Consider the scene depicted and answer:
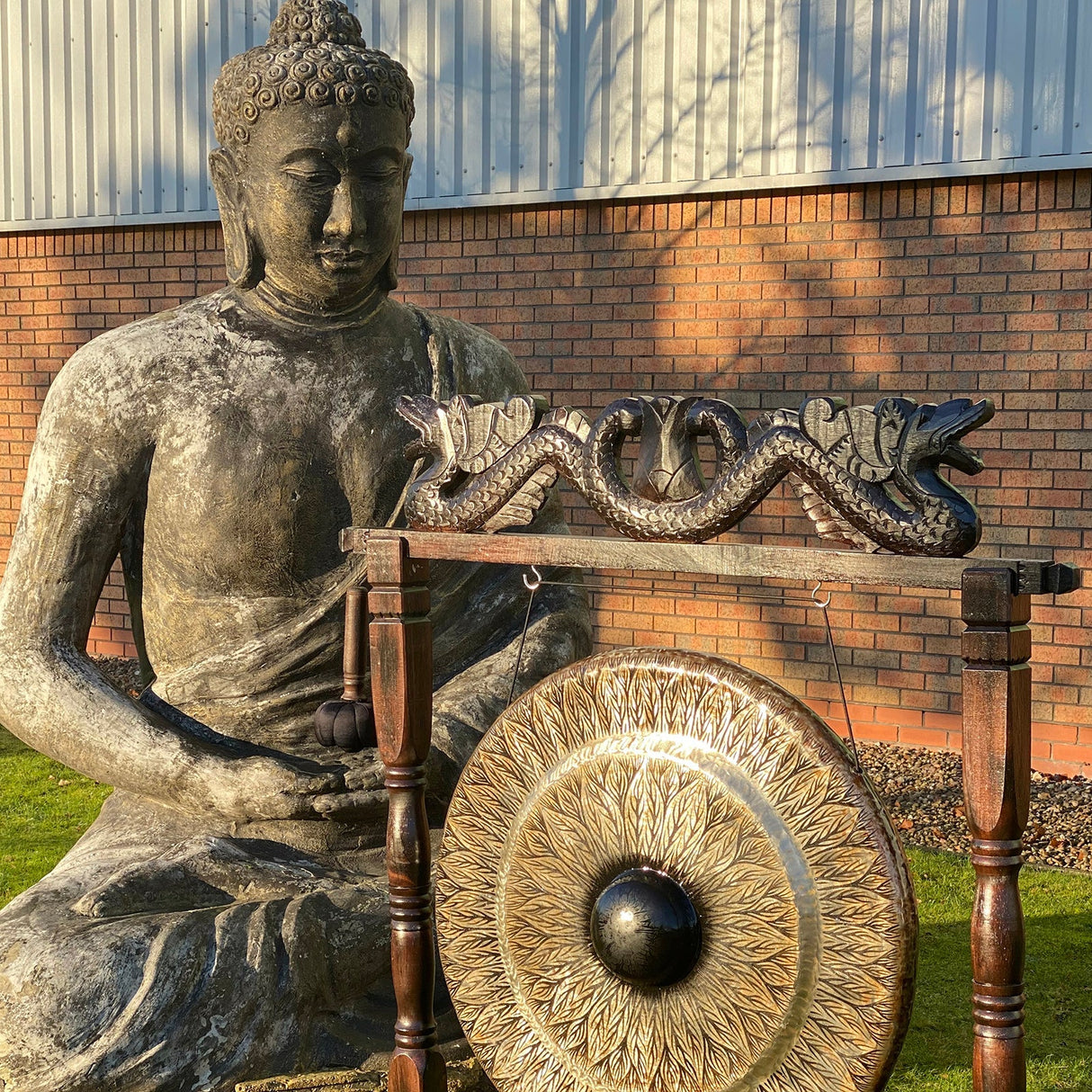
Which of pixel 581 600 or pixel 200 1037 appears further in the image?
pixel 581 600

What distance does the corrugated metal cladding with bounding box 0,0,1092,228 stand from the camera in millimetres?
6387

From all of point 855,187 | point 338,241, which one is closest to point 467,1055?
point 338,241

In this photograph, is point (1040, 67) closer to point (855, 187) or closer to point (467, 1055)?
point (855, 187)

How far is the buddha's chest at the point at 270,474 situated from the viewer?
325cm

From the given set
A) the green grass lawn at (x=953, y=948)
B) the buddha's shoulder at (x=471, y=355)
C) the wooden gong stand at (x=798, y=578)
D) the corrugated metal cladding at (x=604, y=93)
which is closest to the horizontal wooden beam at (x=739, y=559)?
the wooden gong stand at (x=798, y=578)

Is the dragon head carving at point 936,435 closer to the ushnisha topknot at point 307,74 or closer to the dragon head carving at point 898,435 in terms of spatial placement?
the dragon head carving at point 898,435

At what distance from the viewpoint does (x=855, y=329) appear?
271 inches

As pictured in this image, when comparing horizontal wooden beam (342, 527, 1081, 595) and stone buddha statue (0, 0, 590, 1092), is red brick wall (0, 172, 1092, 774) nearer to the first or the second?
stone buddha statue (0, 0, 590, 1092)

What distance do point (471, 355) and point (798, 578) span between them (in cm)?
154

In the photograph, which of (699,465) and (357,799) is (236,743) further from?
(699,465)

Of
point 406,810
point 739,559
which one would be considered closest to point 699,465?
point 739,559

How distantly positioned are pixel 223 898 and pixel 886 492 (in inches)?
65.1

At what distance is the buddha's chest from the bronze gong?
899 millimetres

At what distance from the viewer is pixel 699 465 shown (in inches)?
98.4
